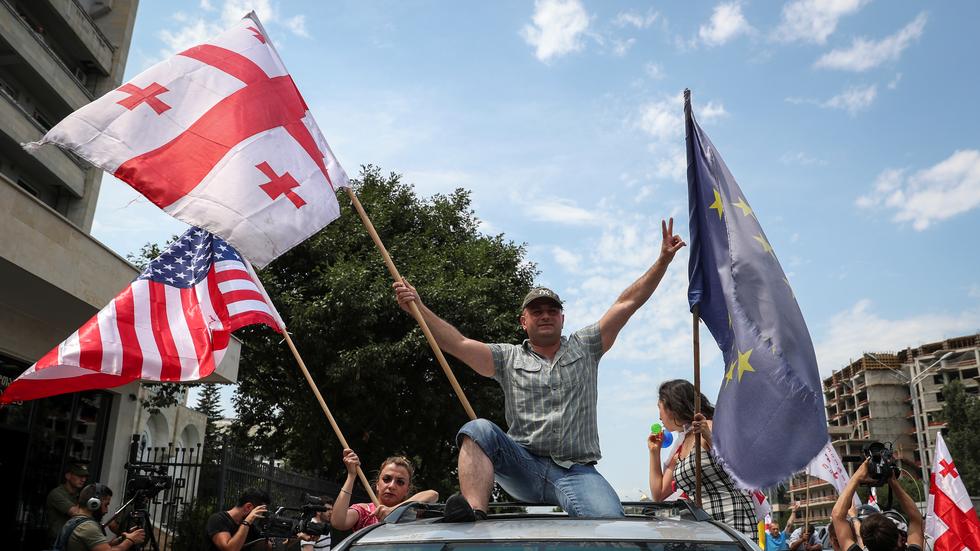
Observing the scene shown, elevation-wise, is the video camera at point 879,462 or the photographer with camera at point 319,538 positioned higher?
the video camera at point 879,462

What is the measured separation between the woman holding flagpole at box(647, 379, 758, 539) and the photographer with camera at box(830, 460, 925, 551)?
0.87m

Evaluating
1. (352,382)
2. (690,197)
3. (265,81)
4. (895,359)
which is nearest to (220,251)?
(265,81)

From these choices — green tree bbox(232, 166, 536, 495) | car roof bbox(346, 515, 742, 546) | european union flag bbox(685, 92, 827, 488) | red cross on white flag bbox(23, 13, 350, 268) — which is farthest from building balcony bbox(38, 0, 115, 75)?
car roof bbox(346, 515, 742, 546)

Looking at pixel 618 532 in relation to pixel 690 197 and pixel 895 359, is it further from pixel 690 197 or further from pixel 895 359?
pixel 895 359

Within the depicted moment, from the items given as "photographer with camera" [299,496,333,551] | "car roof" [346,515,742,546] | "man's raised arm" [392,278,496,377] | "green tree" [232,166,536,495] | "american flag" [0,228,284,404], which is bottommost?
"photographer with camera" [299,496,333,551]

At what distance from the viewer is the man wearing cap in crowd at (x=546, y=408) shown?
3.32 metres

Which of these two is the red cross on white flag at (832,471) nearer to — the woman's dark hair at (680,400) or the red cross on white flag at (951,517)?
the red cross on white flag at (951,517)

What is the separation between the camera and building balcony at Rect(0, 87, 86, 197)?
19578mm

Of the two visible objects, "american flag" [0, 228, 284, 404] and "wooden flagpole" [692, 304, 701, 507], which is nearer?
"wooden flagpole" [692, 304, 701, 507]

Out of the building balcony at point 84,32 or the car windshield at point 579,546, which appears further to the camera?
the building balcony at point 84,32

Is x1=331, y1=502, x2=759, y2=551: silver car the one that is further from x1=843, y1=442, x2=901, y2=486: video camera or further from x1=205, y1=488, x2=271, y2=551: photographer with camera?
x1=205, y1=488, x2=271, y2=551: photographer with camera

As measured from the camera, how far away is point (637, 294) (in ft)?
14.0

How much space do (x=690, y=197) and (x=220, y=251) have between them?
16.6 feet

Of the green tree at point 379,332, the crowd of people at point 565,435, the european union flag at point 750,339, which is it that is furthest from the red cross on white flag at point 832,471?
the green tree at point 379,332
